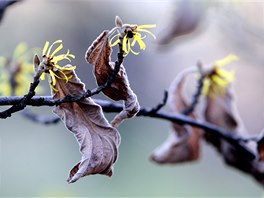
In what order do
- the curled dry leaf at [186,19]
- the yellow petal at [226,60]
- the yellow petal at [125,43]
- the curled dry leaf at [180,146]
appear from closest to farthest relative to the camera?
the yellow petal at [125,43] → the yellow petal at [226,60] → the curled dry leaf at [180,146] → the curled dry leaf at [186,19]

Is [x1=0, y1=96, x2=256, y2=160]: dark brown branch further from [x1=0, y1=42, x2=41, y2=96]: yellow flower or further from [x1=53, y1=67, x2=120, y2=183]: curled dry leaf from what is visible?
[x1=0, y1=42, x2=41, y2=96]: yellow flower

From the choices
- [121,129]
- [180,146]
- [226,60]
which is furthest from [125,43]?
[121,129]

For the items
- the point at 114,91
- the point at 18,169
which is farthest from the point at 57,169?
the point at 114,91

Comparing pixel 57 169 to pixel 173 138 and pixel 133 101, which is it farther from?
pixel 133 101

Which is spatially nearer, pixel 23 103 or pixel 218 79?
pixel 23 103

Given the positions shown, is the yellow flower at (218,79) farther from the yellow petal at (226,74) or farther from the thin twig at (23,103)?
the thin twig at (23,103)

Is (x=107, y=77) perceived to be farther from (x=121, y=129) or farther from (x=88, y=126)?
(x=121, y=129)

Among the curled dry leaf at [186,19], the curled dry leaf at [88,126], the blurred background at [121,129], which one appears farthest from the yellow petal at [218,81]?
the blurred background at [121,129]


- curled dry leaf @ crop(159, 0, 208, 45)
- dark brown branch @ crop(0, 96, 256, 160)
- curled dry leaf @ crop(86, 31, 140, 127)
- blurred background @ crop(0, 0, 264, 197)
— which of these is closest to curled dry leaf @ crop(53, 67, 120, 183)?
curled dry leaf @ crop(86, 31, 140, 127)
